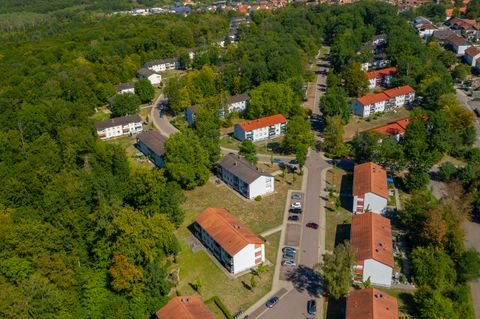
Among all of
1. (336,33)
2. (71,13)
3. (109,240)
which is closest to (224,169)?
(109,240)

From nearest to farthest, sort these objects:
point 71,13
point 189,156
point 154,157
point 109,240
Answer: point 109,240
point 189,156
point 154,157
point 71,13

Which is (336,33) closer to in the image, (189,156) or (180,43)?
(180,43)

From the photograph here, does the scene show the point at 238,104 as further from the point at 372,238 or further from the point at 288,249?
the point at 372,238

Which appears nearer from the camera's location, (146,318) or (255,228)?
(146,318)

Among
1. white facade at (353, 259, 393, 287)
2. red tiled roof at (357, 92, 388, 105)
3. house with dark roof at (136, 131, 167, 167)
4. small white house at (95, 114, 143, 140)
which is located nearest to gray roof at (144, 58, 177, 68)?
small white house at (95, 114, 143, 140)

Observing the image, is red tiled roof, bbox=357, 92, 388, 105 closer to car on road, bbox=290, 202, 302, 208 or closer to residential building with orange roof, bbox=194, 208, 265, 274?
car on road, bbox=290, 202, 302, 208

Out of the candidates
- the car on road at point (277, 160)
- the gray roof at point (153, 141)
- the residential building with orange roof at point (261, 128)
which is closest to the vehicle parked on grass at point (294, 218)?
the car on road at point (277, 160)

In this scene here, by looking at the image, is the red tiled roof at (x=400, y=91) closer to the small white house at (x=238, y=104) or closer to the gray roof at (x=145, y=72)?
the small white house at (x=238, y=104)
